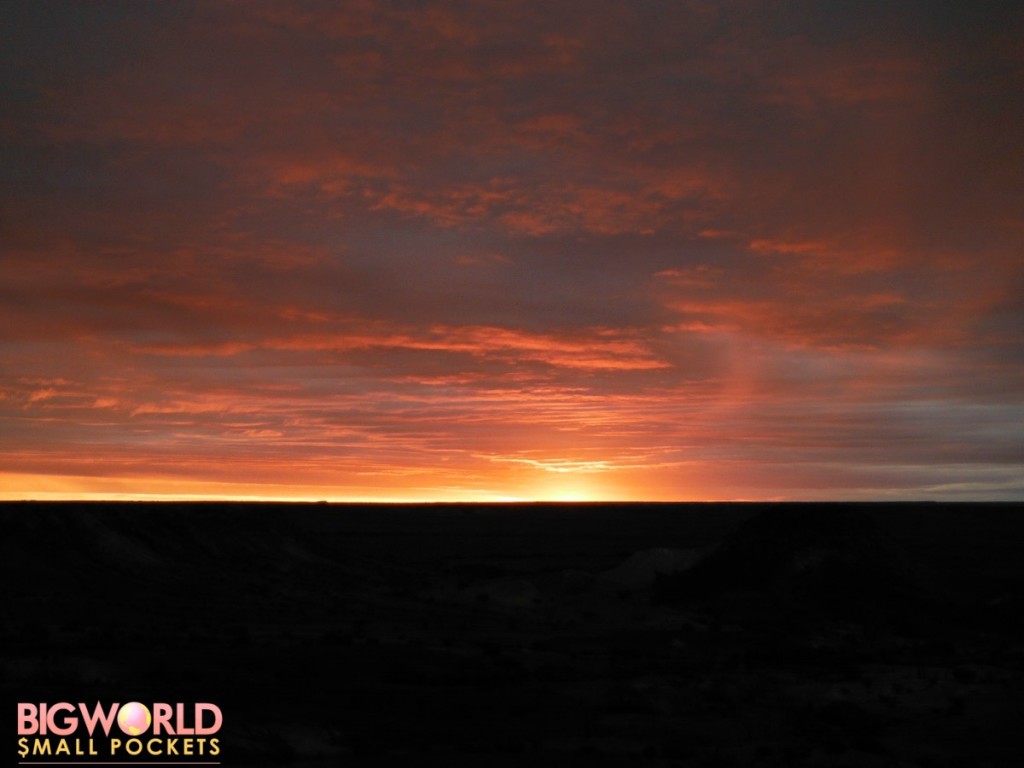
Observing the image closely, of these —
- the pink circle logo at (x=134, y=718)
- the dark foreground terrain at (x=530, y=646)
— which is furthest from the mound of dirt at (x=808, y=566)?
the pink circle logo at (x=134, y=718)

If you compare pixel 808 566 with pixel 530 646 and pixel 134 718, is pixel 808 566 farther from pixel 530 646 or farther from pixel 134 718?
pixel 134 718

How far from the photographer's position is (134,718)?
70.8 feet

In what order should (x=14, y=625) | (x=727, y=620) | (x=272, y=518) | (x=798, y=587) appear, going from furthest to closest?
(x=272, y=518)
(x=798, y=587)
(x=727, y=620)
(x=14, y=625)

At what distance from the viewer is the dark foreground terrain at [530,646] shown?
22688mm

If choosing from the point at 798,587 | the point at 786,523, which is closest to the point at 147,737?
the point at 798,587

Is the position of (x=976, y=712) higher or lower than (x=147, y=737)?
lower

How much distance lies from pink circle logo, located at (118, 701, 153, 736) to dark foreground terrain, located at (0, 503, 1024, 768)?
1808mm

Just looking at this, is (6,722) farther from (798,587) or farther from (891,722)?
(798,587)

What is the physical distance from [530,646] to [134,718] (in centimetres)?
1732

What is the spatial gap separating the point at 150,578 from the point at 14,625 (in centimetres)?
1954

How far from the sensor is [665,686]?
90.7ft

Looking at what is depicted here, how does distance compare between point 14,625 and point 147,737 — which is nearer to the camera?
point 147,737

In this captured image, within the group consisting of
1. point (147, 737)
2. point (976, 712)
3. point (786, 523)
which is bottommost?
point (976, 712)

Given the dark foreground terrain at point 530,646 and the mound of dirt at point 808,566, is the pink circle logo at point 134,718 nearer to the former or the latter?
the dark foreground terrain at point 530,646
